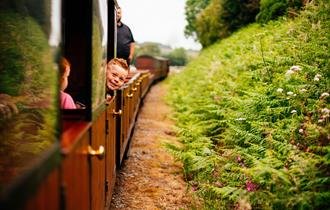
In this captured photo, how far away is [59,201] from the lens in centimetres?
155

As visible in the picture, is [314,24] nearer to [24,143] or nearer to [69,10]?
[69,10]

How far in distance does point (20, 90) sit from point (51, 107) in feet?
5.90

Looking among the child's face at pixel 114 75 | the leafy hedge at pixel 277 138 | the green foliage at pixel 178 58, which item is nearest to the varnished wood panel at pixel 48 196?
the leafy hedge at pixel 277 138

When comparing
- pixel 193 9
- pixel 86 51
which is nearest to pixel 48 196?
pixel 86 51

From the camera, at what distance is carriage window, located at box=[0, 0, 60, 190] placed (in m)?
3.15

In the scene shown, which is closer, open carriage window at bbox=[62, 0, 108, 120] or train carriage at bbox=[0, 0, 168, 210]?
train carriage at bbox=[0, 0, 168, 210]

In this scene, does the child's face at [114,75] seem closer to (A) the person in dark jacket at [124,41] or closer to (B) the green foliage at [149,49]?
(A) the person in dark jacket at [124,41]

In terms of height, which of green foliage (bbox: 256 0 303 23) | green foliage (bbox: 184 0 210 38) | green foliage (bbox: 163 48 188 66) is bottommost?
green foliage (bbox: 163 48 188 66)

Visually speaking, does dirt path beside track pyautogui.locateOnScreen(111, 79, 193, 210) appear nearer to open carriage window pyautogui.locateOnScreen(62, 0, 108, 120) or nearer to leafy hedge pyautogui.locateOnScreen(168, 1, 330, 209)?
leafy hedge pyautogui.locateOnScreen(168, 1, 330, 209)

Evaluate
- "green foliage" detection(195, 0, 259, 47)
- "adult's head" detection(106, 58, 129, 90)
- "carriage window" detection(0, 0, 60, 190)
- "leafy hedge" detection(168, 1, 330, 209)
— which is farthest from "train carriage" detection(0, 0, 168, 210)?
"green foliage" detection(195, 0, 259, 47)

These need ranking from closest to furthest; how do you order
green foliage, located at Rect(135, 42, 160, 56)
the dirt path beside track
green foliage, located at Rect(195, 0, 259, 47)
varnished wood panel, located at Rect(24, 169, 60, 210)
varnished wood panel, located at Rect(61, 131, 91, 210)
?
1. varnished wood panel, located at Rect(24, 169, 60, 210)
2. varnished wood panel, located at Rect(61, 131, 91, 210)
3. the dirt path beside track
4. green foliage, located at Rect(195, 0, 259, 47)
5. green foliage, located at Rect(135, 42, 160, 56)

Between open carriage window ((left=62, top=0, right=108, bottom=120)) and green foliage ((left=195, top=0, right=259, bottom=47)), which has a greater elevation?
green foliage ((left=195, top=0, right=259, bottom=47))

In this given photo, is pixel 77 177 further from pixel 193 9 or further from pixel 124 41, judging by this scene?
pixel 193 9

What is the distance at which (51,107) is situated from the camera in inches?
80.1
